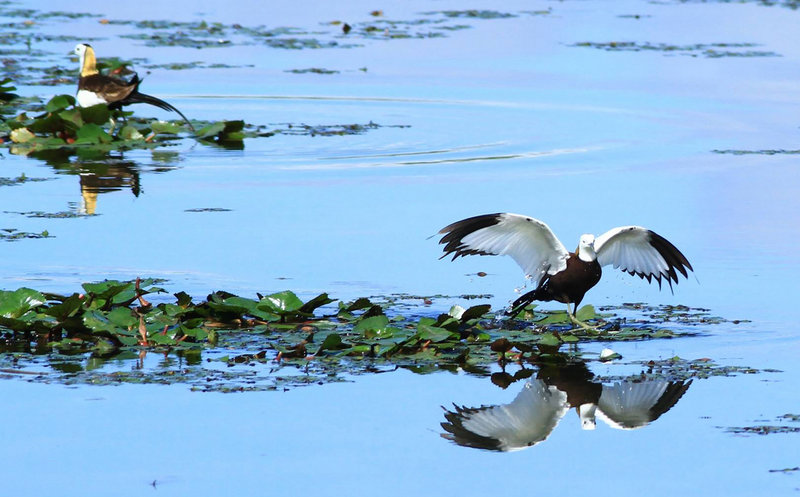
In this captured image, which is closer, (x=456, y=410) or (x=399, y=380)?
(x=456, y=410)

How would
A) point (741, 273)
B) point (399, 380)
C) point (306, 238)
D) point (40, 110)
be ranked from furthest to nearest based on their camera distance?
point (40, 110) → point (306, 238) → point (741, 273) → point (399, 380)

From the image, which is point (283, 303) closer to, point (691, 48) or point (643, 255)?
point (643, 255)

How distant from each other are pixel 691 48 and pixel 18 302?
15.6 metres

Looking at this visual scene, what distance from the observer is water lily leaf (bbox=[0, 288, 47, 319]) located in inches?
299

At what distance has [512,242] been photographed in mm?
8344

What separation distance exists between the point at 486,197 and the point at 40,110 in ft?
20.2

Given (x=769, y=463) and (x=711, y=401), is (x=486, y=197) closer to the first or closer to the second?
(x=711, y=401)

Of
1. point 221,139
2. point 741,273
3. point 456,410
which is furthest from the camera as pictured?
point 221,139

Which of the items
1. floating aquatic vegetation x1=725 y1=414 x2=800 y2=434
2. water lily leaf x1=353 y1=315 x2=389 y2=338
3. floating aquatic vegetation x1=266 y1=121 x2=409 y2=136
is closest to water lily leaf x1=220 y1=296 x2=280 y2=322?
water lily leaf x1=353 y1=315 x2=389 y2=338

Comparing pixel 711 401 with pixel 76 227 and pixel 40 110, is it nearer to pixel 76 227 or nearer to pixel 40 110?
pixel 76 227

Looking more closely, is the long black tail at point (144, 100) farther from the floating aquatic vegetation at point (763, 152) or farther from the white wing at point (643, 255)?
the white wing at point (643, 255)

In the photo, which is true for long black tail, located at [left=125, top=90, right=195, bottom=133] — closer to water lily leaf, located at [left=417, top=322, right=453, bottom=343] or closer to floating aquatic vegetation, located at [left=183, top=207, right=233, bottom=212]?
floating aquatic vegetation, located at [left=183, top=207, right=233, bottom=212]

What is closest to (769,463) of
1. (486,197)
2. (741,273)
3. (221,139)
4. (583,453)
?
(583,453)

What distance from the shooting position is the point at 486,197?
11.9 metres
